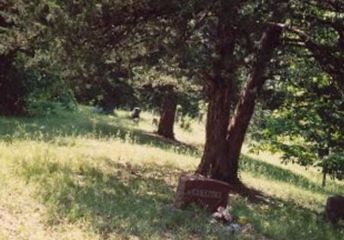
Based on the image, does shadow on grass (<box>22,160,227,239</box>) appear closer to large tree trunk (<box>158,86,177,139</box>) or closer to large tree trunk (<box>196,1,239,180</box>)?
large tree trunk (<box>196,1,239,180</box>)

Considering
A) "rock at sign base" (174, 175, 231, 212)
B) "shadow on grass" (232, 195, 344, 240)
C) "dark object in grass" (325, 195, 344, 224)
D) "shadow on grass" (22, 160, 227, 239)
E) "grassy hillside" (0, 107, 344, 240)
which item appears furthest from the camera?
"dark object in grass" (325, 195, 344, 224)

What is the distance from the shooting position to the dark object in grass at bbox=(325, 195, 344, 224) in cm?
1265

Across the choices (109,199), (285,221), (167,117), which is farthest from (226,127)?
(167,117)

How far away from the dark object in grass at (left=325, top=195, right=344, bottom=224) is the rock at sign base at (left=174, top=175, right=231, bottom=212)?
10.2 ft

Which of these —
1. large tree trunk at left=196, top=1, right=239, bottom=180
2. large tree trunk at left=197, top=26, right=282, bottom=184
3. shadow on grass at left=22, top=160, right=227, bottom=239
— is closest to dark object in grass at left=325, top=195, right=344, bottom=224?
large tree trunk at left=197, top=26, right=282, bottom=184

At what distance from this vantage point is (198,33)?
12836 mm

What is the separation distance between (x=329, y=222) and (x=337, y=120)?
3.00m

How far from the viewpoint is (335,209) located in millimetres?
12727

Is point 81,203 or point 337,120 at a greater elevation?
point 337,120

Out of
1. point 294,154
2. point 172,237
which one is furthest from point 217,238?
point 294,154

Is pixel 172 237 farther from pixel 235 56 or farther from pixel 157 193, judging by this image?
pixel 235 56

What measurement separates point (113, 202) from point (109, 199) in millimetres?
216

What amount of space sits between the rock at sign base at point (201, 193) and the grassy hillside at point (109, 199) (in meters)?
0.24

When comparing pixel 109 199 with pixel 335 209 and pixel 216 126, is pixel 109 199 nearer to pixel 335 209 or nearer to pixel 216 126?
pixel 216 126
